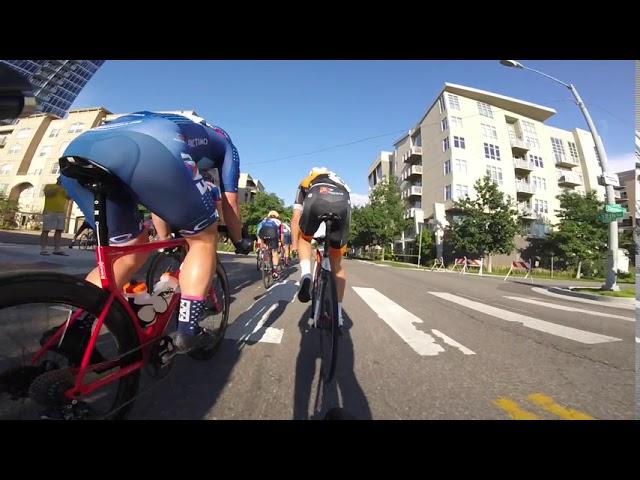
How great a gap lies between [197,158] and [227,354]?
1.59m

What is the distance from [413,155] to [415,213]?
9.95m

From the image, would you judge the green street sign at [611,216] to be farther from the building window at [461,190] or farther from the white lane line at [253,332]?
the building window at [461,190]

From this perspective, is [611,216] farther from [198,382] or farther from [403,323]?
[198,382]

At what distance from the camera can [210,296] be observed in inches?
94.3

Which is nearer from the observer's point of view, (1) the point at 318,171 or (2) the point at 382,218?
(1) the point at 318,171

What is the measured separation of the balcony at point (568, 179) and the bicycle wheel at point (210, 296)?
55.8 meters

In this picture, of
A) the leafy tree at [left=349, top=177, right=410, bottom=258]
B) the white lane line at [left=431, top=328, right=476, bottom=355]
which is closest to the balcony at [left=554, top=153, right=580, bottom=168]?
the leafy tree at [left=349, top=177, right=410, bottom=258]

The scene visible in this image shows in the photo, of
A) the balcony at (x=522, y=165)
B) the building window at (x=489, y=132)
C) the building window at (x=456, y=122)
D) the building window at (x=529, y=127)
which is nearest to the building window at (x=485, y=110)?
the building window at (x=489, y=132)

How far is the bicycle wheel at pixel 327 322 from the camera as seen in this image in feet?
6.70

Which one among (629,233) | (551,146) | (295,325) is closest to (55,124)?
(295,325)

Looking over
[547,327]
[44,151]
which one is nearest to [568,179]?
[547,327]

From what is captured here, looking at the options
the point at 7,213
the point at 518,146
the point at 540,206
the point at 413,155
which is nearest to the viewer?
the point at 7,213
